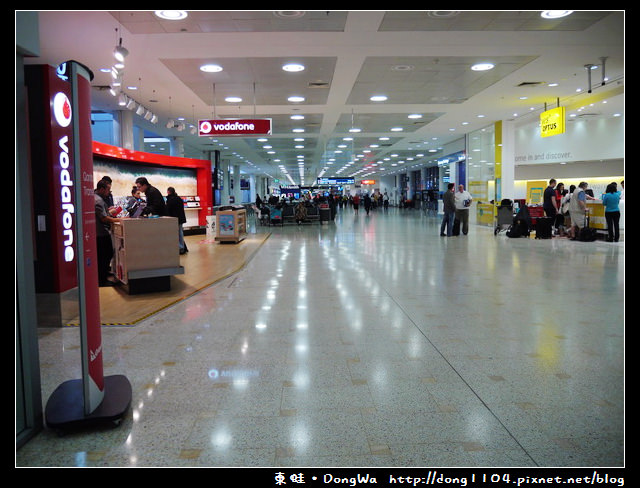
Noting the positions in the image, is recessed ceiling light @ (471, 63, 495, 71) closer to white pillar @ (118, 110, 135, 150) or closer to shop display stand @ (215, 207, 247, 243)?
shop display stand @ (215, 207, 247, 243)

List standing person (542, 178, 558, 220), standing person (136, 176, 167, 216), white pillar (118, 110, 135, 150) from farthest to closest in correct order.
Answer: white pillar (118, 110, 135, 150)
standing person (542, 178, 558, 220)
standing person (136, 176, 167, 216)

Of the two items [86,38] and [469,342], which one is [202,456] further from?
[86,38]

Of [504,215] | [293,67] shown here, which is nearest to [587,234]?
[504,215]

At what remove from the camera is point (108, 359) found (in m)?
3.83

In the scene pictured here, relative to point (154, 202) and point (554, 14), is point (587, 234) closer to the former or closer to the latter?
point (554, 14)

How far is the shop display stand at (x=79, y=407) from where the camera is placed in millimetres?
2619

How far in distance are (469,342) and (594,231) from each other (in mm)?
10280

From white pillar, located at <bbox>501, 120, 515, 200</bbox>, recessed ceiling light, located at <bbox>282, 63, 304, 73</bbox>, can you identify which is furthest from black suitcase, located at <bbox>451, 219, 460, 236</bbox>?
recessed ceiling light, located at <bbox>282, 63, 304, 73</bbox>

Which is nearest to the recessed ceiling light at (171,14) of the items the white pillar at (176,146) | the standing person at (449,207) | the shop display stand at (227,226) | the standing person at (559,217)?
the shop display stand at (227,226)

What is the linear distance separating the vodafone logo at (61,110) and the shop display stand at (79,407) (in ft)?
8.76

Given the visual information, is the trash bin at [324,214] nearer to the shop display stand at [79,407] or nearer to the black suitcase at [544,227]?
the black suitcase at [544,227]

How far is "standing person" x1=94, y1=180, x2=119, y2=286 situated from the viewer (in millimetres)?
7121

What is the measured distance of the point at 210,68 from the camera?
9.42 meters

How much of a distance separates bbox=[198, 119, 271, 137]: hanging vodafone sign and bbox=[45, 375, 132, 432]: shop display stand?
9.22 meters
